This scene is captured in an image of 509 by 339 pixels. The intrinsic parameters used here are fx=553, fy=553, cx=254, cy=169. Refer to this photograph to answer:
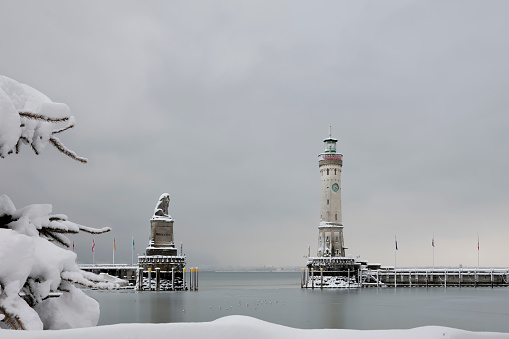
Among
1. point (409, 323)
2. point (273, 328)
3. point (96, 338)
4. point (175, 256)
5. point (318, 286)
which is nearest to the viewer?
point (96, 338)

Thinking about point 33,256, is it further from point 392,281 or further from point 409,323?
point 392,281

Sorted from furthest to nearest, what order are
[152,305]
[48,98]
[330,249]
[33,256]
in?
[330,249] < [152,305] < [48,98] < [33,256]

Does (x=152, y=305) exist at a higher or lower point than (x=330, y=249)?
lower

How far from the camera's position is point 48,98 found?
5.56 m

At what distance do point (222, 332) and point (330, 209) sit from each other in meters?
78.5

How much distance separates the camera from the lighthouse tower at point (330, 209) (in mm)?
81125

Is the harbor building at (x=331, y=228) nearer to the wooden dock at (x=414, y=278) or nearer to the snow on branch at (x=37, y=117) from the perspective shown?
the wooden dock at (x=414, y=278)

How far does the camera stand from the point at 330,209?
8131 centimetres

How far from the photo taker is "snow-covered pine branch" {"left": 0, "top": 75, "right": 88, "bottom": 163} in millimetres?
4840

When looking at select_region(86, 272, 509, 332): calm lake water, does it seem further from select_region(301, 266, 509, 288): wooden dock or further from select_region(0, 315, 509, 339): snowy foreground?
select_region(0, 315, 509, 339): snowy foreground

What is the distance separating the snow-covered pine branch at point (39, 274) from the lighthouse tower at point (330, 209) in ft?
250

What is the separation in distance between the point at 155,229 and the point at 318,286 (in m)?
31.7

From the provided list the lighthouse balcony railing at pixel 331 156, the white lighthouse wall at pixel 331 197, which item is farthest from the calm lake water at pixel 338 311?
the lighthouse balcony railing at pixel 331 156

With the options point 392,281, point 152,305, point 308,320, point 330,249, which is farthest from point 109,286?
point 392,281
